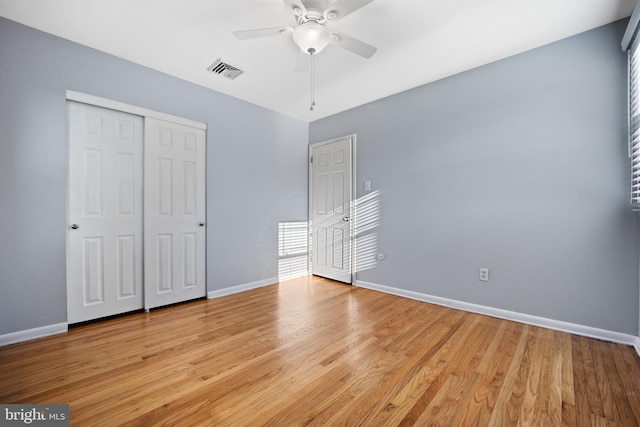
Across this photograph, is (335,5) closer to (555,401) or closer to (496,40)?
(496,40)

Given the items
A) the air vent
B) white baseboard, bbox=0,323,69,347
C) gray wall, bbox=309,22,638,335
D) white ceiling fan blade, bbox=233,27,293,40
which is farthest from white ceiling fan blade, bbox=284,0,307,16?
white baseboard, bbox=0,323,69,347

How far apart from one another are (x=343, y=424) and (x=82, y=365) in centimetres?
180

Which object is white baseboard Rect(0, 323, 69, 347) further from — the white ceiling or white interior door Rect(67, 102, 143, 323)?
the white ceiling

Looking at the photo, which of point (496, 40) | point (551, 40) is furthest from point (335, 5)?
point (551, 40)

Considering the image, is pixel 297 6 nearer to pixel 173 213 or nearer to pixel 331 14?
pixel 331 14

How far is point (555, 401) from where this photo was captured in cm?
147

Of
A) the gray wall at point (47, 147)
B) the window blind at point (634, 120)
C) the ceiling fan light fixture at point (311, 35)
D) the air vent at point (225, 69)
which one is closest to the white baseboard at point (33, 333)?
the gray wall at point (47, 147)

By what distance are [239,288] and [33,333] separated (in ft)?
6.04

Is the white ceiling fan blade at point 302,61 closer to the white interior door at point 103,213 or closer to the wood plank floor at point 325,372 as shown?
the white interior door at point 103,213

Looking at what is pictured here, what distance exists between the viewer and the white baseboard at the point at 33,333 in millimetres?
2066

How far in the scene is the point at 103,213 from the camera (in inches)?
99.7

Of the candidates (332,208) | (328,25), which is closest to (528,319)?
(332,208)

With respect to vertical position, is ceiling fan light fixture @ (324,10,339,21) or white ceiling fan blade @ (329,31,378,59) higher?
ceiling fan light fixture @ (324,10,339,21)

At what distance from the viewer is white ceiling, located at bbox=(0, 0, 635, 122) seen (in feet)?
6.40
